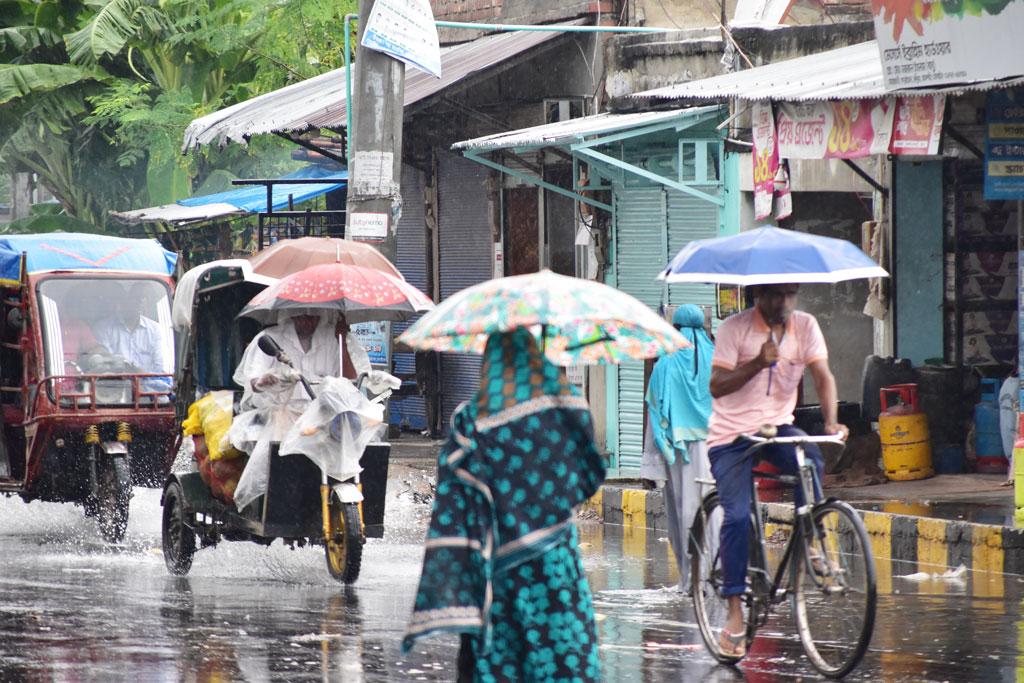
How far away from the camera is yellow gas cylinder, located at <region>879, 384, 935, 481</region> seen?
14805mm

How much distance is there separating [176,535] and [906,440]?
6.23 m

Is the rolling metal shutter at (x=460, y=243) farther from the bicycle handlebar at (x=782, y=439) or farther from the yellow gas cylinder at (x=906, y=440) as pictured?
the bicycle handlebar at (x=782, y=439)

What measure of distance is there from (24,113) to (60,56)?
2082 millimetres

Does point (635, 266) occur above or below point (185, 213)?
below

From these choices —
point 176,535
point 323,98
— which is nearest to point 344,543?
point 176,535

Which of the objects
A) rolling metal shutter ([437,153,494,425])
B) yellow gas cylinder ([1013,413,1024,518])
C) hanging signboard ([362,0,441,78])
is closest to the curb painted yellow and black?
yellow gas cylinder ([1013,413,1024,518])

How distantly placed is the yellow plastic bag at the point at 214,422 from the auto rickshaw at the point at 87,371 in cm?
172

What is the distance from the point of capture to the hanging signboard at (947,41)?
11703 mm

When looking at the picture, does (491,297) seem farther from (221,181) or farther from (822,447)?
(221,181)

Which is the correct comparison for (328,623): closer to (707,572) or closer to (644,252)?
(707,572)

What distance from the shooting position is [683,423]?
1034cm

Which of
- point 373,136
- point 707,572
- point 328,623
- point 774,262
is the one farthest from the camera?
point 373,136

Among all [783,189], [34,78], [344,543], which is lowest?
[344,543]

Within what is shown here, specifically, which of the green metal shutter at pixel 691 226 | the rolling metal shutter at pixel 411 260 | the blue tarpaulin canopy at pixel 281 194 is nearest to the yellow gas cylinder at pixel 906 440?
the green metal shutter at pixel 691 226
